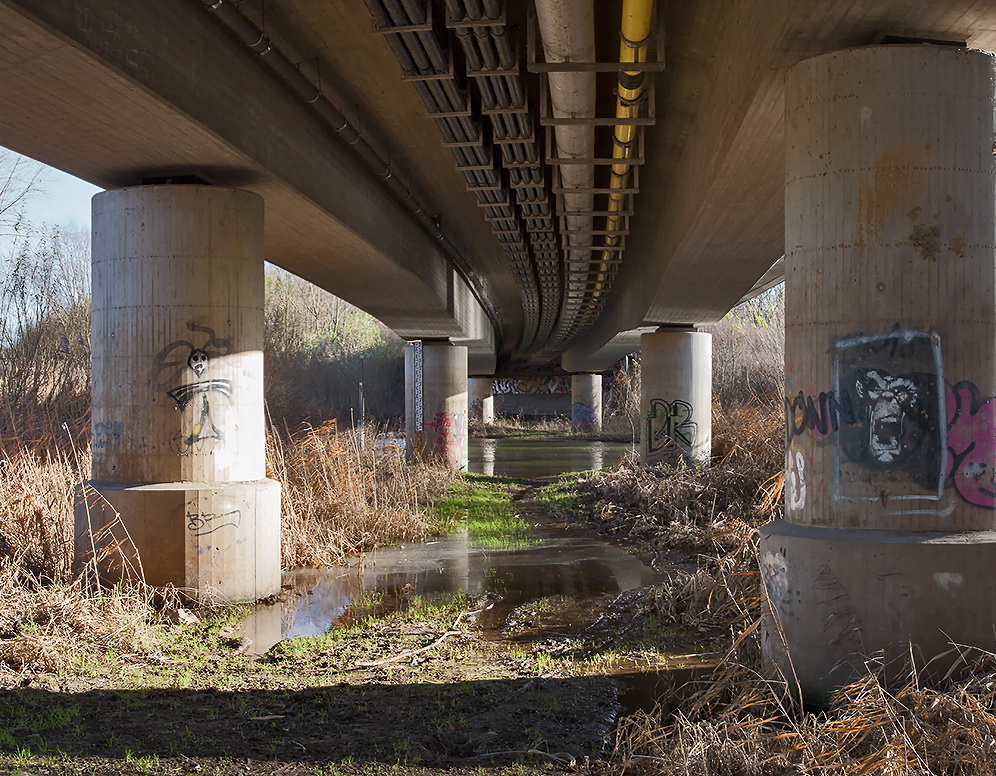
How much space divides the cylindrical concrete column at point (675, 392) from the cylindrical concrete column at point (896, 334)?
14.4 metres

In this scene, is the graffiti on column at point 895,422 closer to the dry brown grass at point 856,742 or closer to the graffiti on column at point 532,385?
the dry brown grass at point 856,742

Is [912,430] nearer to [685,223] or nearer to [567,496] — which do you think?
[685,223]

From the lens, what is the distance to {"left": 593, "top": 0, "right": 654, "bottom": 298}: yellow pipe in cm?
634

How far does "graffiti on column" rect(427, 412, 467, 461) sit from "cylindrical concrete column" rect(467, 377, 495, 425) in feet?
91.9

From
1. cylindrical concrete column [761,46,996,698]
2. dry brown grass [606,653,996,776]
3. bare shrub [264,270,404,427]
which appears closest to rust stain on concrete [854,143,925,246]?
cylindrical concrete column [761,46,996,698]

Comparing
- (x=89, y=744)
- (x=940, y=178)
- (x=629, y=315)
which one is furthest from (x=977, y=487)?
(x=629, y=315)

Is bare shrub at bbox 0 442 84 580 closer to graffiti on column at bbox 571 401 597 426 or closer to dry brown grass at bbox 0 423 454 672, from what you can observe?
dry brown grass at bbox 0 423 454 672

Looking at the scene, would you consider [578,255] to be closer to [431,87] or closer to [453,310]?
[453,310]

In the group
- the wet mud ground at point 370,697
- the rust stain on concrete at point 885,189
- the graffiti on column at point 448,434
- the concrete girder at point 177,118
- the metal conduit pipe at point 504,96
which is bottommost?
the wet mud ground at point 370,697

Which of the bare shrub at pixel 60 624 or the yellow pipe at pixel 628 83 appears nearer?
the yellow pipe at pixel 628 83

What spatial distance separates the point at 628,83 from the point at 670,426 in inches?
525

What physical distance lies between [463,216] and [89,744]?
11.2 meters

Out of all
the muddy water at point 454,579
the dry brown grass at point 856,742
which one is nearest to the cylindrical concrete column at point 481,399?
the muddy water at point 454,579

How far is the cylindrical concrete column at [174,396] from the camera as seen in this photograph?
28.1 ft
